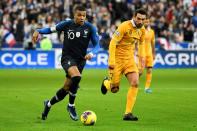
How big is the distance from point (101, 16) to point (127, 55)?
888 inches

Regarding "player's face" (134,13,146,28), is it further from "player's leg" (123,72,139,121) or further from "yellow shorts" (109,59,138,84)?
"player's leg" (123,72,139,121)

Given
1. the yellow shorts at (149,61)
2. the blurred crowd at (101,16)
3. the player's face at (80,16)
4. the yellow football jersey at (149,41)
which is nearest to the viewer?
the player's face at (80,16)

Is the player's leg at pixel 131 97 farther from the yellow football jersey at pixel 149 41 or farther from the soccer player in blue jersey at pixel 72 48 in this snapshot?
the yellow football jersey at pixel 149 41

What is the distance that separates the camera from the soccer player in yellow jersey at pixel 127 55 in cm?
1390

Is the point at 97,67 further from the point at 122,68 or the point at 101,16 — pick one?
the point at 122,68

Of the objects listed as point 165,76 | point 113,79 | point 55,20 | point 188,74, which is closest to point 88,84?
point 165,76

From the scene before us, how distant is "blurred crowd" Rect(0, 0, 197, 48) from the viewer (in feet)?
114

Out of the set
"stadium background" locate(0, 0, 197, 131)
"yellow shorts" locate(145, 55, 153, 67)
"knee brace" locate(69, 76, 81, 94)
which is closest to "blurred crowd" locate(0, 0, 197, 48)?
"stadium background" locate(0, 0, 197, 131)

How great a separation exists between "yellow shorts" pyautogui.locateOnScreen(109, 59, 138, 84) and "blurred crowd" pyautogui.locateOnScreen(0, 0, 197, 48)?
1916 centimetres

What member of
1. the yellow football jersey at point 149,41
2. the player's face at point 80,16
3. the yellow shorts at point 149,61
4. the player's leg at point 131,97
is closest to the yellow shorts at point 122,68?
the player's leg at point 131,97

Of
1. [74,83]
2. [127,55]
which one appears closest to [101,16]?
[127,55]

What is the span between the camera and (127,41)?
14547 mm

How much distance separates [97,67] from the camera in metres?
33.8

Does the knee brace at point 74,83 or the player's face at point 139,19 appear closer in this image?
the knee brace at point 74,83
